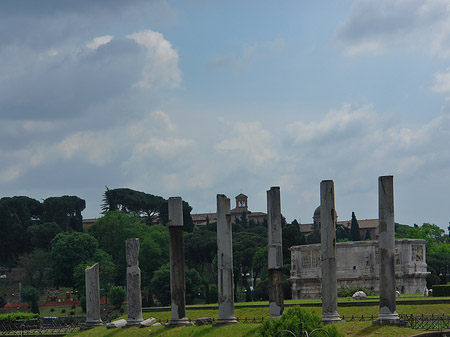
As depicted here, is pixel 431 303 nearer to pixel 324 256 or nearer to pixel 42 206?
pixel 324 256

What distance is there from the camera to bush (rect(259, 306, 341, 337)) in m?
30.8

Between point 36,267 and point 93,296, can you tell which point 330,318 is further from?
point 36,267

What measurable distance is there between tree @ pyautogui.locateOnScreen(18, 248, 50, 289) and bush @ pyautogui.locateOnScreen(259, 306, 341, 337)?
90.9m

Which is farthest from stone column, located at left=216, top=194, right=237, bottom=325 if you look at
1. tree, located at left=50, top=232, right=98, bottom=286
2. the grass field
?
tree, located at left=50, top=232, right=98, bottom=286

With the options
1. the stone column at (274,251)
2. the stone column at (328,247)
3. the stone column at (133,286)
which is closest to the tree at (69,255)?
the stone column at (133,286)

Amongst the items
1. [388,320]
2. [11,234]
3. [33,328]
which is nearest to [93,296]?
[33,328]

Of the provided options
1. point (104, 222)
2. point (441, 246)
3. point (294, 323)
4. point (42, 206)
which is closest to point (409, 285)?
point (294, 323)

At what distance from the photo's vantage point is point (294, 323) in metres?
30.8

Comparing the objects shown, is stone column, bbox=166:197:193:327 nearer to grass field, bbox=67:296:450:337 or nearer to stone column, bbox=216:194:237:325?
grass field, bbox=67:296:450:337

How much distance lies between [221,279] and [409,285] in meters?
32.1

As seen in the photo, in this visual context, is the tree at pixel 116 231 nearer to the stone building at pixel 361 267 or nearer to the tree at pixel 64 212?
A: the tree at pixel 64 212

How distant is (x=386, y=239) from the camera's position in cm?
3344

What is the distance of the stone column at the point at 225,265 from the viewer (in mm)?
37750

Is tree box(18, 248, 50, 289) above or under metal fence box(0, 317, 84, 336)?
above
